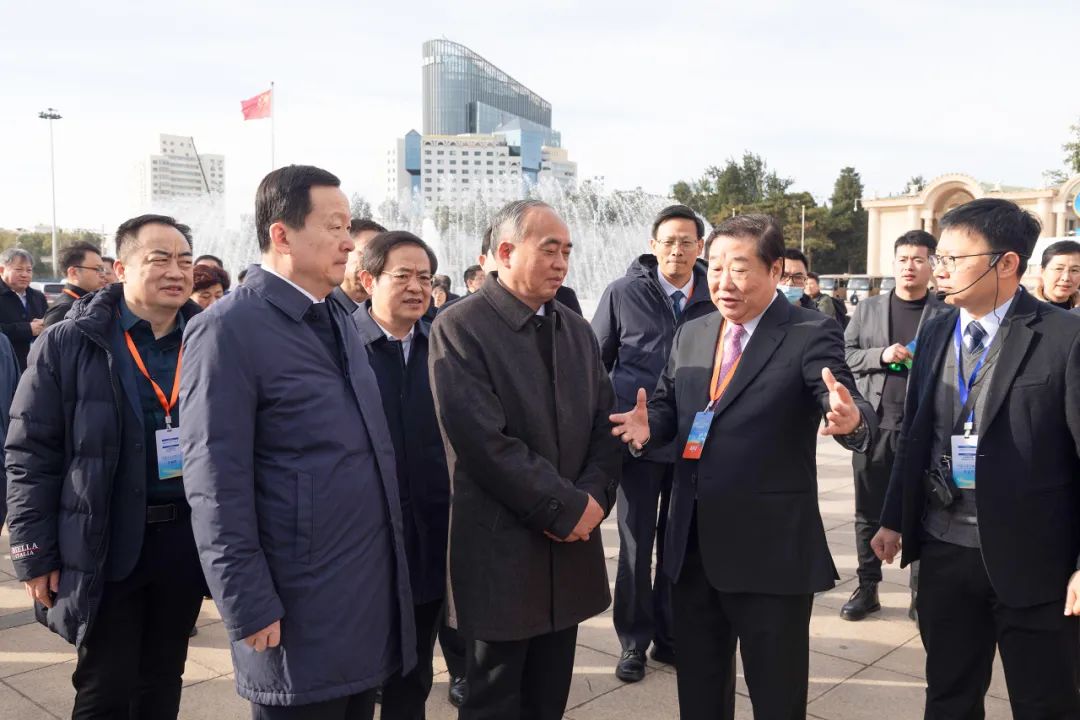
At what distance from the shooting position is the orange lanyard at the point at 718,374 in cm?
305

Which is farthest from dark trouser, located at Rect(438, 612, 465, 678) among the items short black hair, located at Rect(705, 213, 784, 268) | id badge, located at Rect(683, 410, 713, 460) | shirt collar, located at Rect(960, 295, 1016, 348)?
shirt collar, located at Rect(960, 295, 1016, 348)

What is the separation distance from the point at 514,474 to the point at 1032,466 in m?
1.68

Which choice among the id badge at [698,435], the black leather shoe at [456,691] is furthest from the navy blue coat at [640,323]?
the black leather shoe at [456,691]

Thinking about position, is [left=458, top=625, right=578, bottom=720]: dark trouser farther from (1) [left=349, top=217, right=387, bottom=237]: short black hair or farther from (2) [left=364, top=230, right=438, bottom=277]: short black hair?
(1) [left=349, top=217, right=387, bottom=237]: short black hair

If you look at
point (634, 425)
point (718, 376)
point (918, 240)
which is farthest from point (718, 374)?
point (918, 240)

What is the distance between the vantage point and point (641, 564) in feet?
14.0

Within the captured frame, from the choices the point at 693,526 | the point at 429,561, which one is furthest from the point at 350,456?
the point at 693,526

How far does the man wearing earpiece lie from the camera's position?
276 centimetres

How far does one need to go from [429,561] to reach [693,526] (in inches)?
39.3

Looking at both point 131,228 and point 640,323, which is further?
point 640,323

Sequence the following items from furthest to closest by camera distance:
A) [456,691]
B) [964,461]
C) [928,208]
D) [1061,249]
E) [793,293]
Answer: [928,208] → [793,293] → [1061,249] → [456,691] → [964,461]

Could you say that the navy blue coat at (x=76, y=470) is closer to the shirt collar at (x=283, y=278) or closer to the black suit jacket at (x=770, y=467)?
the shirt collar at (x=283, y=278)

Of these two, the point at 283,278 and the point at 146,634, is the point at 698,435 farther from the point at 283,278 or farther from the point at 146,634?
the point at 146,634

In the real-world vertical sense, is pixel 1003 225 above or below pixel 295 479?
above
